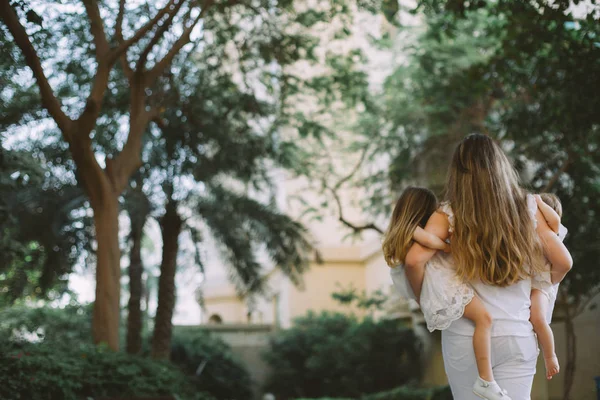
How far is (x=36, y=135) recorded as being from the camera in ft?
43.2

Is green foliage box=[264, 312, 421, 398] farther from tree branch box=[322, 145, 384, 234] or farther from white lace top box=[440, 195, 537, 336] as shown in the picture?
white lace top box=[440, 195, 537, 336]

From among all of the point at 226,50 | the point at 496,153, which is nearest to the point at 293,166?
the point at 226,50

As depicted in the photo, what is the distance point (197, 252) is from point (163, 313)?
1.68 metres

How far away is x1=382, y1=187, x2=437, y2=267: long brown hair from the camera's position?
14.4 feet

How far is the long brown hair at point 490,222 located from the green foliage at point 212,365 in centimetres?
1674

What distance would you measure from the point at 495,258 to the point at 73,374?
6587 mm

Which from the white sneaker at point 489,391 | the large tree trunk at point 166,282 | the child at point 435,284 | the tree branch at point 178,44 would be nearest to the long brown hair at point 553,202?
the child at point 435,284

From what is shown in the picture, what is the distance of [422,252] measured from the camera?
4.27m

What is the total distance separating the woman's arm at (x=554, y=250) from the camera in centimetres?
414

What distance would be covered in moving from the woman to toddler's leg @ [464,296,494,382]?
0.04m

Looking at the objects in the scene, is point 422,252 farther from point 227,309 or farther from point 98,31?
point 227,309

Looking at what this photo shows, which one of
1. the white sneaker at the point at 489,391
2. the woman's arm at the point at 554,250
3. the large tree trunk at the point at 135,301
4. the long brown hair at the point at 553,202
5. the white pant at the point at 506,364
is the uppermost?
the large tree trunk at the point at 135,301

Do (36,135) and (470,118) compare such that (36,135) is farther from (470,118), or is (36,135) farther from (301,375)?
(301,375)

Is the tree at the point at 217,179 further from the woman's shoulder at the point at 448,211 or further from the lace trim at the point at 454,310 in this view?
the lace trim at the point at 454,310
